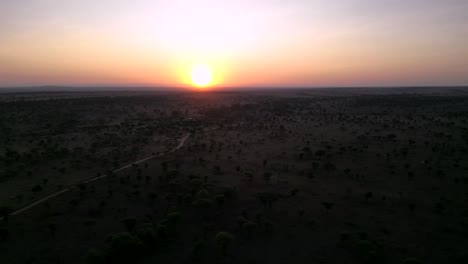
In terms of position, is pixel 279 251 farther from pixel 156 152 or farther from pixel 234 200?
pixel 156 152

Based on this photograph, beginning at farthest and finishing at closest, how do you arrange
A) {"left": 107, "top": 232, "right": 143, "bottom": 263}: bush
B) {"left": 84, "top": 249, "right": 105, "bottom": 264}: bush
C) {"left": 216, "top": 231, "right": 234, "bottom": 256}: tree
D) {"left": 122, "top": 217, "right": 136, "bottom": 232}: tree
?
{"left": 122, "top": 217, "right": 136, "bottom": 232}: tree, {"left": 216, "top": 231, "right": 234, "bottom": 256}: tree, {"left": 107, "top": 232, "right": 143, "bottom": 263}: bush, {"left": 84, "top": 249, "right": 105, "bottom": 264}: bush

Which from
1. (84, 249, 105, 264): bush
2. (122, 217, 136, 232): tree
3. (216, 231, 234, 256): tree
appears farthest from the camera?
(122, 217, 136, 232): tree

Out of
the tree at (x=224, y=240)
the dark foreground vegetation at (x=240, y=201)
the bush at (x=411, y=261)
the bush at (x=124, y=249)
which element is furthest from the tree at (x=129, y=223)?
the bush at (x=411, y=261)

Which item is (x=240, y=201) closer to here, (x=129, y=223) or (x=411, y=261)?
(x=129, y=223)

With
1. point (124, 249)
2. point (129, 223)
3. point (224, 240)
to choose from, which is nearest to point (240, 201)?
point (224, 240)

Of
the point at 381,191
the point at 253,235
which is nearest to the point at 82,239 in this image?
the point at 253,235

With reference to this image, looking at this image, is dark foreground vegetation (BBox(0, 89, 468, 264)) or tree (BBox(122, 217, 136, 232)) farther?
tree (BBox(122, 217, 136, 232))

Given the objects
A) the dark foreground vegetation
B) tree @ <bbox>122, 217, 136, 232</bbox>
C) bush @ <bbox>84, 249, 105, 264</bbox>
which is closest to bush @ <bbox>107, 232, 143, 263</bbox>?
the dark foreground vegetation

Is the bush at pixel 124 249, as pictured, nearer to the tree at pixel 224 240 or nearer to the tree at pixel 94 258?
the tree at pixel 94 258

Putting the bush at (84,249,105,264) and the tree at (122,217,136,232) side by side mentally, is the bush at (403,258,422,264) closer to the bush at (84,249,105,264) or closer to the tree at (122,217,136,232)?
the bush at (84,249,105,264)
